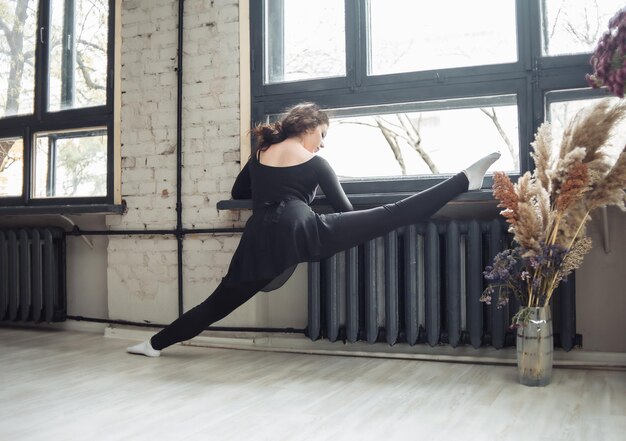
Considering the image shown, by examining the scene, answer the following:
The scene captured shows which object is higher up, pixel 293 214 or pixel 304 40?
pixel 304 40

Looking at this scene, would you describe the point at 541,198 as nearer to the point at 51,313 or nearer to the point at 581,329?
the point at 581,329

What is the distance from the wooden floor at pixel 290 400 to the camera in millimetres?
1926

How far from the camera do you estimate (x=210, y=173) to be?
350cm

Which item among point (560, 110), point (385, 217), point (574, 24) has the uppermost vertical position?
point (574, 24)

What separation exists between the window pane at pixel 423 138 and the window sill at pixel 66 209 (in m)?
1.33

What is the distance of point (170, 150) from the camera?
11.9 ft

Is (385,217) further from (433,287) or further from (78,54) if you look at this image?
(78,54)

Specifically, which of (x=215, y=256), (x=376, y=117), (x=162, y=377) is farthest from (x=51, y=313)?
(x=376, y=117)

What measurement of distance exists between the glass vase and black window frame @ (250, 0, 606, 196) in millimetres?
731

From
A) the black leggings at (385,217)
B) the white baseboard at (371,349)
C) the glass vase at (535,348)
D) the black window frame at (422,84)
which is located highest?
the black window frame at (422,84)

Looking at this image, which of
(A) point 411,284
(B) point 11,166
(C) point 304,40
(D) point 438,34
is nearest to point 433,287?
(A) point 411,284

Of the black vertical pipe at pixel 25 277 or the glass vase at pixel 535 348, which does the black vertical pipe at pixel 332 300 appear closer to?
the glass vase at pixel 535 348

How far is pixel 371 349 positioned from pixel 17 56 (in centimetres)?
324

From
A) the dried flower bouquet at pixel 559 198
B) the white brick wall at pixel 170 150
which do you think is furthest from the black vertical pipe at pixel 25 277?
the dried flower bouquet at pixel 559 198
